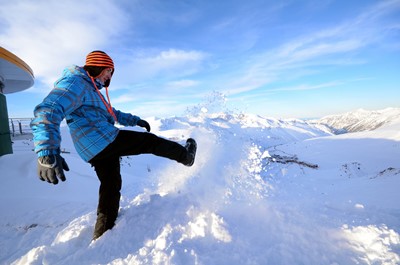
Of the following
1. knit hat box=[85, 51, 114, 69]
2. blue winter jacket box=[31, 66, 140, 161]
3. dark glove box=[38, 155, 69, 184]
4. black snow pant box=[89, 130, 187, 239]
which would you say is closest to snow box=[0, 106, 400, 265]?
black snow pant box=[89, 130, 187, 239]

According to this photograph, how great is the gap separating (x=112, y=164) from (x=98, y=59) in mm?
1156

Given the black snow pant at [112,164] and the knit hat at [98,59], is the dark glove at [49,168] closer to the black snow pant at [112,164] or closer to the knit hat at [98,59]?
the black snow pant at [112,164]

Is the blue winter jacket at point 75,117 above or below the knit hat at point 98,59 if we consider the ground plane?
below

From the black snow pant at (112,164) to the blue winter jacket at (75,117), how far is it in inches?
4.4

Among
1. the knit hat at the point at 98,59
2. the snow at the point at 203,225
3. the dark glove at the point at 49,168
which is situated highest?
the knit hat at the point at 98,59

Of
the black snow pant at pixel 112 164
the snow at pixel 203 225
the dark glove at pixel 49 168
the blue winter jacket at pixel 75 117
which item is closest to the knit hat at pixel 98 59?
the blue winter jacket at pixel 75 117

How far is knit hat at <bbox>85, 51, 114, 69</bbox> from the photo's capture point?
8.29 ft

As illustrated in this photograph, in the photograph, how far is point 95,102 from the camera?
2404 millimetres

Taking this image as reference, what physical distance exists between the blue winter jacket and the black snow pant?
0.37ft

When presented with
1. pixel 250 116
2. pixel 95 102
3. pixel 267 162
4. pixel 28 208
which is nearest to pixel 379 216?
pixel 95 102

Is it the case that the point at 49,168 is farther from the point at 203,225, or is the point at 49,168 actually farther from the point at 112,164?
the point at 203,225

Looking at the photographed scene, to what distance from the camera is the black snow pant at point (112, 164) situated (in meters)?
2.50

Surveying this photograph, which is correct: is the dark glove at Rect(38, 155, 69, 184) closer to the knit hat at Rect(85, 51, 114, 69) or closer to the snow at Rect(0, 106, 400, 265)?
the snow at Rect(0, 106, 400, 265)

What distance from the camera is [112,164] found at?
2.64 m
